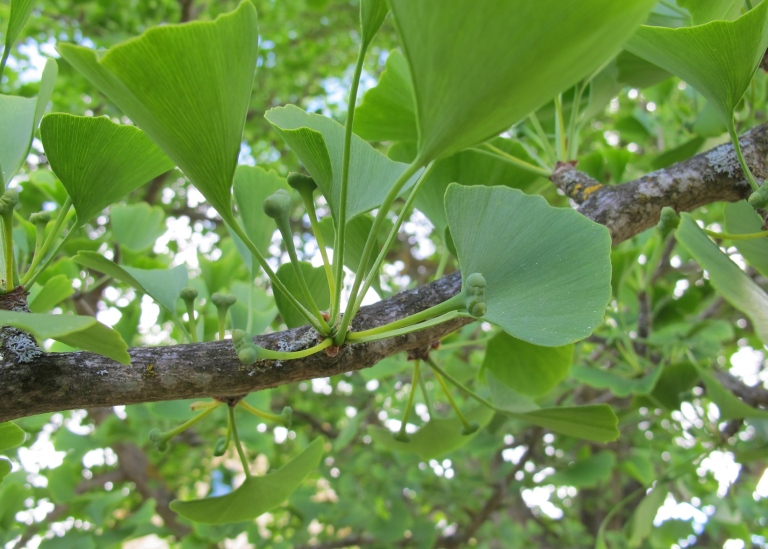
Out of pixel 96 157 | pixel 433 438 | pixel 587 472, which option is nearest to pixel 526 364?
pixel 433 438

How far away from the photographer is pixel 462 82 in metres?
0.31

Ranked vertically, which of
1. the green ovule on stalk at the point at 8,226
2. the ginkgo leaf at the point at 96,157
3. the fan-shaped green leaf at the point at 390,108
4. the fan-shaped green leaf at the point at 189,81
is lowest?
the fan-shaped green leaf at the point at 189,81

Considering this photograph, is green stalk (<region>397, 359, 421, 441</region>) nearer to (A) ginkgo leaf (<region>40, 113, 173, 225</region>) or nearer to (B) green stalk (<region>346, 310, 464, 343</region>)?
(B) green stalk (<region>346, 310, 464, 343</region>)

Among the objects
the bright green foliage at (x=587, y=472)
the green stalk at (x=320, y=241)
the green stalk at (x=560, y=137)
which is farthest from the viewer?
the bright green foliage at (x=587, y=472)

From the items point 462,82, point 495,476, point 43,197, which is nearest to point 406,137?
point 462,82

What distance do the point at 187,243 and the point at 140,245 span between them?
1.67 metres

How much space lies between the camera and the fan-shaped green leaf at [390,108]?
2.18 ft

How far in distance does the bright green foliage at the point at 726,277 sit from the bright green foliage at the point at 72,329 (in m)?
0.43

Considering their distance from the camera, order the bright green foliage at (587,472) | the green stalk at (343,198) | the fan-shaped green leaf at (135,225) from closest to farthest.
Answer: the green stalk at (343,198), the fan-shaped green leaf at (135,225), the bright green foliage at (587,472)

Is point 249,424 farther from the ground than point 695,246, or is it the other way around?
point 249,424

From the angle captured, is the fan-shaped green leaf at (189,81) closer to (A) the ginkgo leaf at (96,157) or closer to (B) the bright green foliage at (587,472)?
(A) the ginkgo leaf at (96,157)

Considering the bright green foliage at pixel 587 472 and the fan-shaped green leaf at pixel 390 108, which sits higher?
the fan-shaped green leaf at pixel 390 108

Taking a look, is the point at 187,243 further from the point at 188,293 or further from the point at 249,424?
the point at 188,293

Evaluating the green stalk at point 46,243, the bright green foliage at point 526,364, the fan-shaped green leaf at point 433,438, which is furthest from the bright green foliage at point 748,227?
the green stalk at point 46,243
